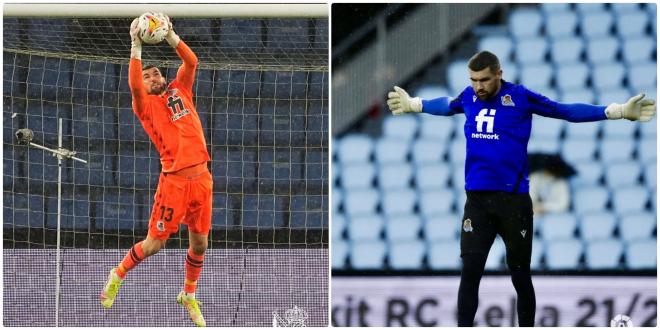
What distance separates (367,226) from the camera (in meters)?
6.74

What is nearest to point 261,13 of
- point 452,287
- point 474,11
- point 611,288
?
point 474,11

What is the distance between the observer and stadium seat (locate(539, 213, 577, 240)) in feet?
22.0

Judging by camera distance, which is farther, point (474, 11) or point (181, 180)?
point (474, 11)

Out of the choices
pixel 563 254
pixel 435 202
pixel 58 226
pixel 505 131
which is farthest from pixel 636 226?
pixel 58 226

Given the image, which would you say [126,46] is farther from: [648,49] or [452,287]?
[648,49]

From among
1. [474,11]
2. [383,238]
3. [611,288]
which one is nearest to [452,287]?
[383,238]

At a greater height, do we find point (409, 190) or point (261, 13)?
point (261, 13)

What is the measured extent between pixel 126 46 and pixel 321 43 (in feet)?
3.47

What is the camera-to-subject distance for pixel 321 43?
642 centimetres

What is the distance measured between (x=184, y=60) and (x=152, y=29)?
237 mm

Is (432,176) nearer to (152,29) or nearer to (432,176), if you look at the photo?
(432,176)

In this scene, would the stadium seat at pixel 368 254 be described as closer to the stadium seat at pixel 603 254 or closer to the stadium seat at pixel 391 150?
the stadium seat at pixel 391 150

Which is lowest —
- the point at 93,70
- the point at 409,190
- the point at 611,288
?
the point at 611,288

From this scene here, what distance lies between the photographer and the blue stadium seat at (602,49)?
6.57 metres
